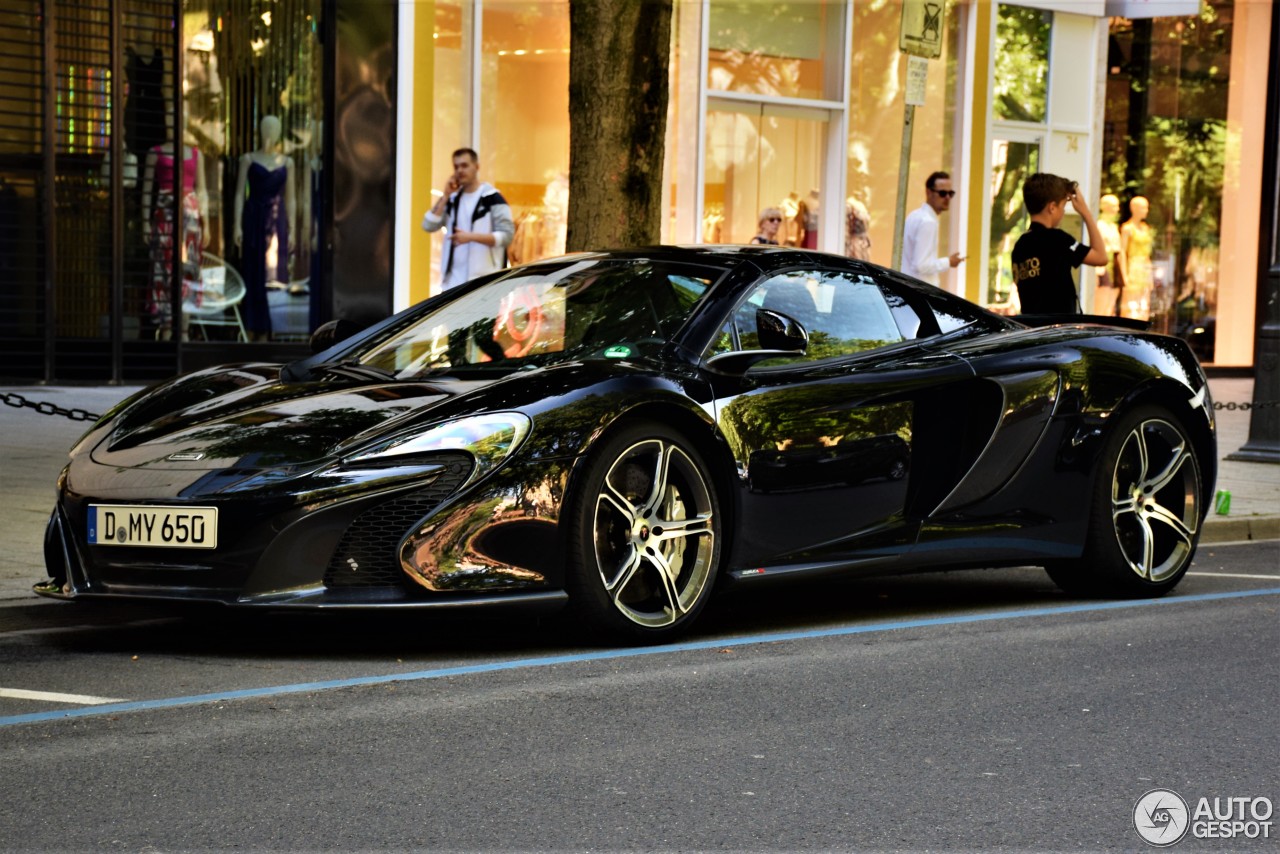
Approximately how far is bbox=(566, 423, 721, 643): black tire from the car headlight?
0.93 feet

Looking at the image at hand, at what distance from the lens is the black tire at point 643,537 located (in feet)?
19.8

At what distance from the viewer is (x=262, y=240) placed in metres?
16.1

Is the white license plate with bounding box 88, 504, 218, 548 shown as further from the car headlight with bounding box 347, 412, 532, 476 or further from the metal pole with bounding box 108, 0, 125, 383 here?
the metal pole with bounding box 108, 0, 125, 383

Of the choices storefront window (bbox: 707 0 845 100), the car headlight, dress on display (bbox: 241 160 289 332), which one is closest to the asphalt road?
the car headlight

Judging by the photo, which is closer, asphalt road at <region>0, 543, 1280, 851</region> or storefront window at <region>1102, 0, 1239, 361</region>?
asphalt road at <region>0, 543, 1280, 851</region>

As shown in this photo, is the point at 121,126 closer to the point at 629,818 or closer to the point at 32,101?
the point at 32,101

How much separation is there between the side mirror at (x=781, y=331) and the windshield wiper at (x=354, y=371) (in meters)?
1.23

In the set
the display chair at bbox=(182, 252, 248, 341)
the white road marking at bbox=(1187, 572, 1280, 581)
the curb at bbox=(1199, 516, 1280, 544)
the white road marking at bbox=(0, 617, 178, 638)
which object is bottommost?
the curb at bbox=(1199, 516, 1280, 544)

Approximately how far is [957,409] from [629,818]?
130 inches

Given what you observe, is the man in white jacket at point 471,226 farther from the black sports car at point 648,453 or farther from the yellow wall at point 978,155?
the yellow wall at point 978,155

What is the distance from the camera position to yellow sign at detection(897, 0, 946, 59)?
10.9m

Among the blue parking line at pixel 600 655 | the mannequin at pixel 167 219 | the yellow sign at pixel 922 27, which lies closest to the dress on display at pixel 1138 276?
the mannequin at pixel 167 219

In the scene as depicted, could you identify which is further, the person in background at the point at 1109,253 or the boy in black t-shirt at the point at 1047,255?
the person in background at the point at 1109,253

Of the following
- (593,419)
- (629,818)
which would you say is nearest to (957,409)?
(593,419)
